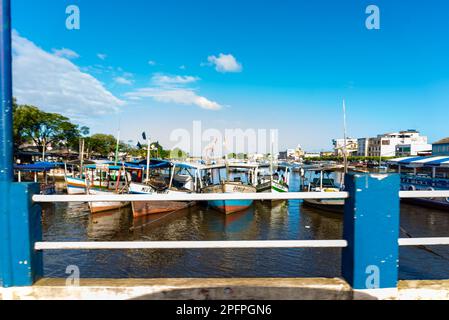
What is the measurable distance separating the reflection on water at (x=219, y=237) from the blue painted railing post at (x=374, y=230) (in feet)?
27.2

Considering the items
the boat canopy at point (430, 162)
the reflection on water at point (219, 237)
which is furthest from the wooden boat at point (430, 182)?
the reflection on water at point (219, 237)

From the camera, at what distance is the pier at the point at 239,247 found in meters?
2.25

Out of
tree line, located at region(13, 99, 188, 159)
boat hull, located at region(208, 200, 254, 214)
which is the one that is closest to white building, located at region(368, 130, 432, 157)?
tree line, located at region(13, 99, 188, 159)

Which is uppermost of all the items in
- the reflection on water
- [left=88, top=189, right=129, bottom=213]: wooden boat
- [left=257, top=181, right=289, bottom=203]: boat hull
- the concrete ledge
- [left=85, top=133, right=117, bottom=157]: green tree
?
[left=85, top=133, right=117, bottom=157]: green tree

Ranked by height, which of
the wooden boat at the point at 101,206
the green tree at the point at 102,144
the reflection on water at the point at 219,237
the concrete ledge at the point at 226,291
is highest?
the green tree at the point at 102,144

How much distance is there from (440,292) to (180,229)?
1566cm

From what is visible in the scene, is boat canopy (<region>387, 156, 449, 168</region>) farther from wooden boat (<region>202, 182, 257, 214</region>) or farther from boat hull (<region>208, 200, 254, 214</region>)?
boat hull (<region>208, 200, 254, 214</region>)

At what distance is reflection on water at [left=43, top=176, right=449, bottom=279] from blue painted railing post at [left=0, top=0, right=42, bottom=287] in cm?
836

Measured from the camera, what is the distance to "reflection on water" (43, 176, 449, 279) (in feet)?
34.7

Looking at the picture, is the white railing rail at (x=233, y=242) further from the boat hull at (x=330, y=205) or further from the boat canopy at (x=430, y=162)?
the boat canopy at (x=430, y=162)

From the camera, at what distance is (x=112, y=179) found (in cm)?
2728

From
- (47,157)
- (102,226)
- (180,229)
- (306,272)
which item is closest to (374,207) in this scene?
(306,272)
